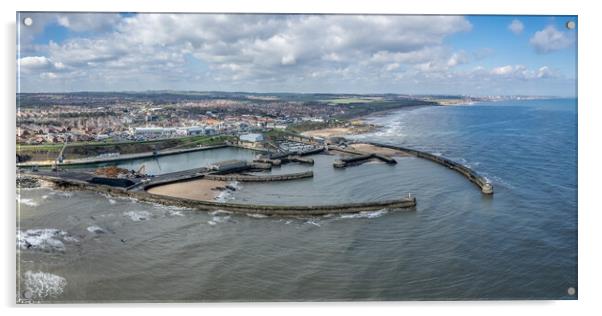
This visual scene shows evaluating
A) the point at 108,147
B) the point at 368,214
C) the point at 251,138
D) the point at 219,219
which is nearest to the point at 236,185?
the point at 219,219

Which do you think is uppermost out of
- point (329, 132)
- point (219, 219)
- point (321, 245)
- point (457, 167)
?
point (329, 132)

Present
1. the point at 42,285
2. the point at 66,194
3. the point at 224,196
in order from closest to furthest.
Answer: the point at 42,285 → the point at 66,194 → the point at 224,196

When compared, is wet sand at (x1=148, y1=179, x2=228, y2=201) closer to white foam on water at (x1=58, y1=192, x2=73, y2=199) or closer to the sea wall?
the sea wall

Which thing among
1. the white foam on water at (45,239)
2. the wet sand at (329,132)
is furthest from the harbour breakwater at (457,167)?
the white foam on water at (45,239)

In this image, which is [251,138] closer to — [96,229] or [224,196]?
[224,196]

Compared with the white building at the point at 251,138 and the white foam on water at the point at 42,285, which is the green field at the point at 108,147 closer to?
the white building at the point at 251,138

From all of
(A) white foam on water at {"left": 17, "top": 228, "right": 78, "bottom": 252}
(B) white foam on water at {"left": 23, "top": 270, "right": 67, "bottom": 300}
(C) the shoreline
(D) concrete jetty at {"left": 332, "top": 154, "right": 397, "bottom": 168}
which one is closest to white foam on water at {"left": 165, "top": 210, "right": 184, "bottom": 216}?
(A) white foam on water at {"left": 17, "top": 228, "right": 78, "bottom": 252}
